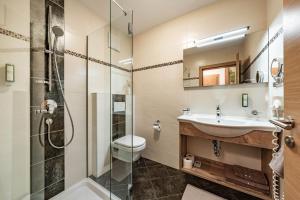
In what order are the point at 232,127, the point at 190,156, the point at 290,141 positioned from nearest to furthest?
the point at 290,141
the point at 232,127
the point at 190,156

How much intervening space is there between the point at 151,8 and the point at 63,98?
1680mm

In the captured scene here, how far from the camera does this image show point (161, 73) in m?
2.22

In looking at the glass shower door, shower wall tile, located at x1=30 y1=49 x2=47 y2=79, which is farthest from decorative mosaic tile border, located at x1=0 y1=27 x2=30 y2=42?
the glass shower door

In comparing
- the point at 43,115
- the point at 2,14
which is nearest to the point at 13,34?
the point at 2,14

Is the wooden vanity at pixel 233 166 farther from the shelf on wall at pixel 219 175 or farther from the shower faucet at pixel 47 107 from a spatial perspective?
the shower faucet at pixel 47 107

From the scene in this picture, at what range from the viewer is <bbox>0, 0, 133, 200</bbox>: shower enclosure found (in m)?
1.14

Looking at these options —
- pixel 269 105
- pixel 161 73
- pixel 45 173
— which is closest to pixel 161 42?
pixel 161 73

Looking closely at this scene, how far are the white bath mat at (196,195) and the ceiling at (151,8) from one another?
2271 millimetres

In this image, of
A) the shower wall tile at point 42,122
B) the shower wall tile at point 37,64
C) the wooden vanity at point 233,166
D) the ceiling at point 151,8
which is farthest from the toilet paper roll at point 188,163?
the ceiling at point 151,8

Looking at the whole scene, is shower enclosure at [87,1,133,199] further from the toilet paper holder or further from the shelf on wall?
the shelf on wall

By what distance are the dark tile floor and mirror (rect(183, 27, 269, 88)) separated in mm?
1300

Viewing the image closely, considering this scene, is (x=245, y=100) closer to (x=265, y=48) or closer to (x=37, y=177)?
(x=265, y=48)

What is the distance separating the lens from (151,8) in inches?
72.7

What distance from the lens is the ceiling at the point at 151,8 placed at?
1.73m
